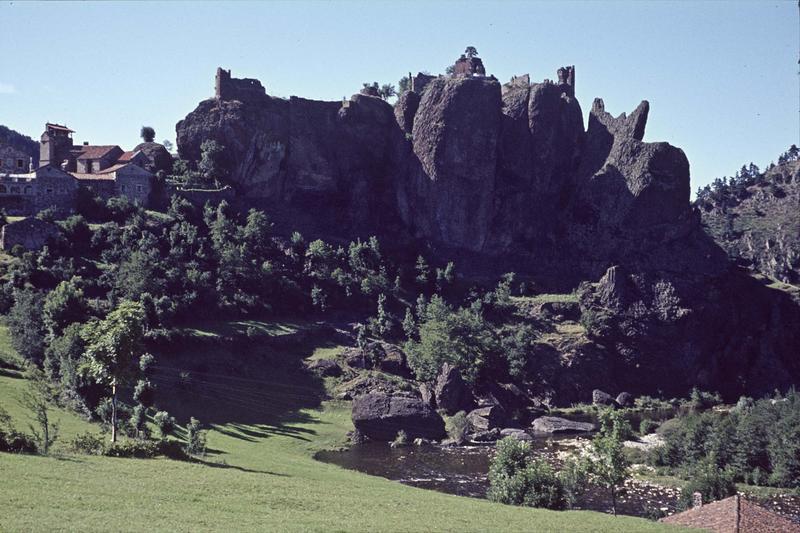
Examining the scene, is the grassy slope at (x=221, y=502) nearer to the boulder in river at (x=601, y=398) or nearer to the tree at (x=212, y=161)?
the boulder in river at (x=601, y=398)

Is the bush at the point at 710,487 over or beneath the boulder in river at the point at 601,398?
beneath

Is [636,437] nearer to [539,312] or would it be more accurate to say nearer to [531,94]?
[539,312]

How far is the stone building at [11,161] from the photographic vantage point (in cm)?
11169

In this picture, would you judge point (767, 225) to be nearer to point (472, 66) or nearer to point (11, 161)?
point (472, 66)

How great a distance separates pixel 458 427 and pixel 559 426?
12.2 meters

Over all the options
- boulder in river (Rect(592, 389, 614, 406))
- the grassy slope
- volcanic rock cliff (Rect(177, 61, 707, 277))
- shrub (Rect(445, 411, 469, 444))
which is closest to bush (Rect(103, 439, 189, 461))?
the grassy slope

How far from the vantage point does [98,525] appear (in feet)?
105

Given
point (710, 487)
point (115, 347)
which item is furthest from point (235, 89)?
point (710, 487)

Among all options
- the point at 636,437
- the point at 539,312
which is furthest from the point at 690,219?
the point at 636,437

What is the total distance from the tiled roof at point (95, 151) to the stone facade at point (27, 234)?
21.2 meters

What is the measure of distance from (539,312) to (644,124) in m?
36.5

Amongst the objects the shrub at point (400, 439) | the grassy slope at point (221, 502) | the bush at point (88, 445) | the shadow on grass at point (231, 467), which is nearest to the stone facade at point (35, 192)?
the shrub at point (400, 439)

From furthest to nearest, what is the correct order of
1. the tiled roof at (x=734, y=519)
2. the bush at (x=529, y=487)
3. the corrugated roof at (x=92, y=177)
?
the corrugated roof at (x=92, y=177)
the bush at (x=529, y=487)
the tiled roof at (x=734, y=519)

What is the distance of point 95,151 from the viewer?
118875 millimetres
